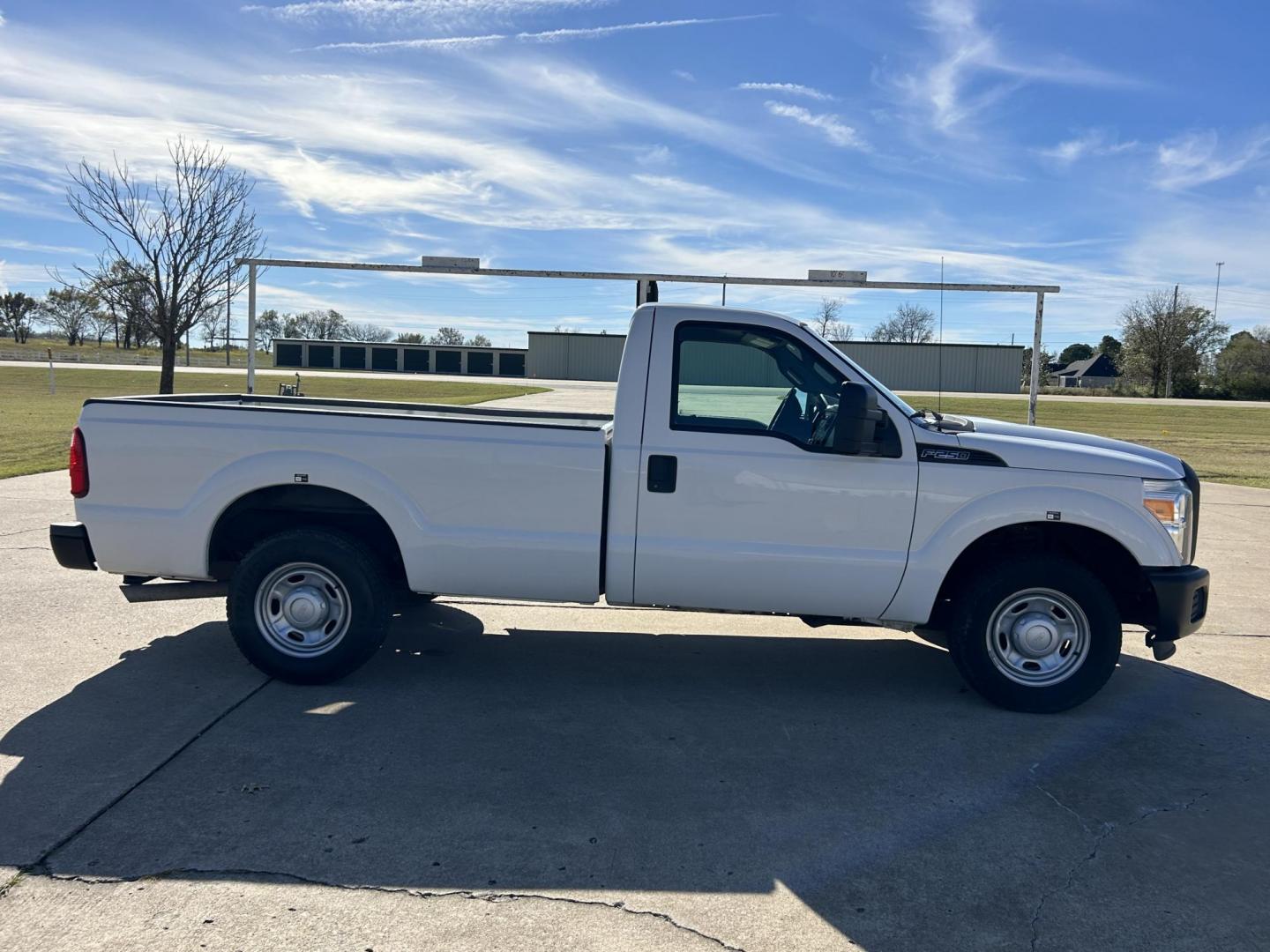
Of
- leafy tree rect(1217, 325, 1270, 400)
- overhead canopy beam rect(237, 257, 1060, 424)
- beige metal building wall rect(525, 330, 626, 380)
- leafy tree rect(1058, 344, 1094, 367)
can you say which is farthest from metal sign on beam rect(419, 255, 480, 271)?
leafy tree rect(1058, 344, 1094, 367)

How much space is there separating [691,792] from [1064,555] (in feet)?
8.48

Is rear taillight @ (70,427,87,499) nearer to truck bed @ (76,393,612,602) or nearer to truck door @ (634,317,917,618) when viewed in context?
truck bed @ (76,393,612,602)

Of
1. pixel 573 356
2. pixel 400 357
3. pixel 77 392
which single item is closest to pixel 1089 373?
pixel 400 357

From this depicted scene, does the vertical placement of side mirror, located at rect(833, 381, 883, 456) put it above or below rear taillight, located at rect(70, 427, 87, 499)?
above

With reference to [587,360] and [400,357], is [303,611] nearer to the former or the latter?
[587,360]

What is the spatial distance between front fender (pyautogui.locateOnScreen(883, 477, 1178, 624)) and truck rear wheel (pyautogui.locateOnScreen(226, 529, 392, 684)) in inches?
114

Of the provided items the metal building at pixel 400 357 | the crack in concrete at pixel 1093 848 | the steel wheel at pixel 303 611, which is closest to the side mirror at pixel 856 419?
the crack in concrete at pixel 1093 848

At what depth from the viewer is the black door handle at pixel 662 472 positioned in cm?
507

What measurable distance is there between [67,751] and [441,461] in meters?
2.13

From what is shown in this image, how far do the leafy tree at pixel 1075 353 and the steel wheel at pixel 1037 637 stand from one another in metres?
130

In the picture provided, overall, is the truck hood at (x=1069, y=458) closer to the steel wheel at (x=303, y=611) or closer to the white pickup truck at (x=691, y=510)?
the white pickup truck at (x=691, y=510)

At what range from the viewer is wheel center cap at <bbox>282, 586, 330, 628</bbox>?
17.4 ft

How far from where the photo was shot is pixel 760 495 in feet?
16.6

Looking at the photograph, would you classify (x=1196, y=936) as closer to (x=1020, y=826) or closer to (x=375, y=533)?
(x=1020, y=826)
